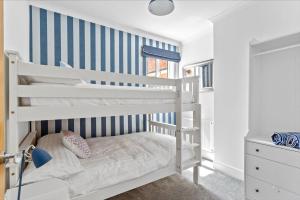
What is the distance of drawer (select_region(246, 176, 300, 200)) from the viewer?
1.57 m

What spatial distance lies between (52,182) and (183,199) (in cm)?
144

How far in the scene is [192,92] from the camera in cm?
214

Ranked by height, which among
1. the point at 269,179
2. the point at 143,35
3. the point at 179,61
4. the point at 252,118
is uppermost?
the point at 143,35

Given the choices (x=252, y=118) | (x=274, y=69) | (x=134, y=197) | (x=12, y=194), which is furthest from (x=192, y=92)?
(x=12, y=194)

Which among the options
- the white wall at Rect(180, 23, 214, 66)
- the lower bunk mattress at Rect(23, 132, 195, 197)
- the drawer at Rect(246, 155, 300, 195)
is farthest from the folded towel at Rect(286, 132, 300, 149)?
the white wall at Rect(180, 23, 214, 66)

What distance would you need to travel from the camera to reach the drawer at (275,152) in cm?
150

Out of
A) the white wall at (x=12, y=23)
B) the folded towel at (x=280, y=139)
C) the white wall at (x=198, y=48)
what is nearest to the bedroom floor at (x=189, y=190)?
the folded towel at (x=280, y=139)

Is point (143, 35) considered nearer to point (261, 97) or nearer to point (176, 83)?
point (176, 83)

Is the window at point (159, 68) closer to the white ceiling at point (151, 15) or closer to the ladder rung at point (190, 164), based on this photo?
the white ceiling at point (151, 15)

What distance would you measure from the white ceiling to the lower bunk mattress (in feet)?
6.09

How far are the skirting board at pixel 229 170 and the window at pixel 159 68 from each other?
206cm

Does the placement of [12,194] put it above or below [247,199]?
above

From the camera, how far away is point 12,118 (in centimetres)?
107

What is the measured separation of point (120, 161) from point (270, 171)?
143cm
